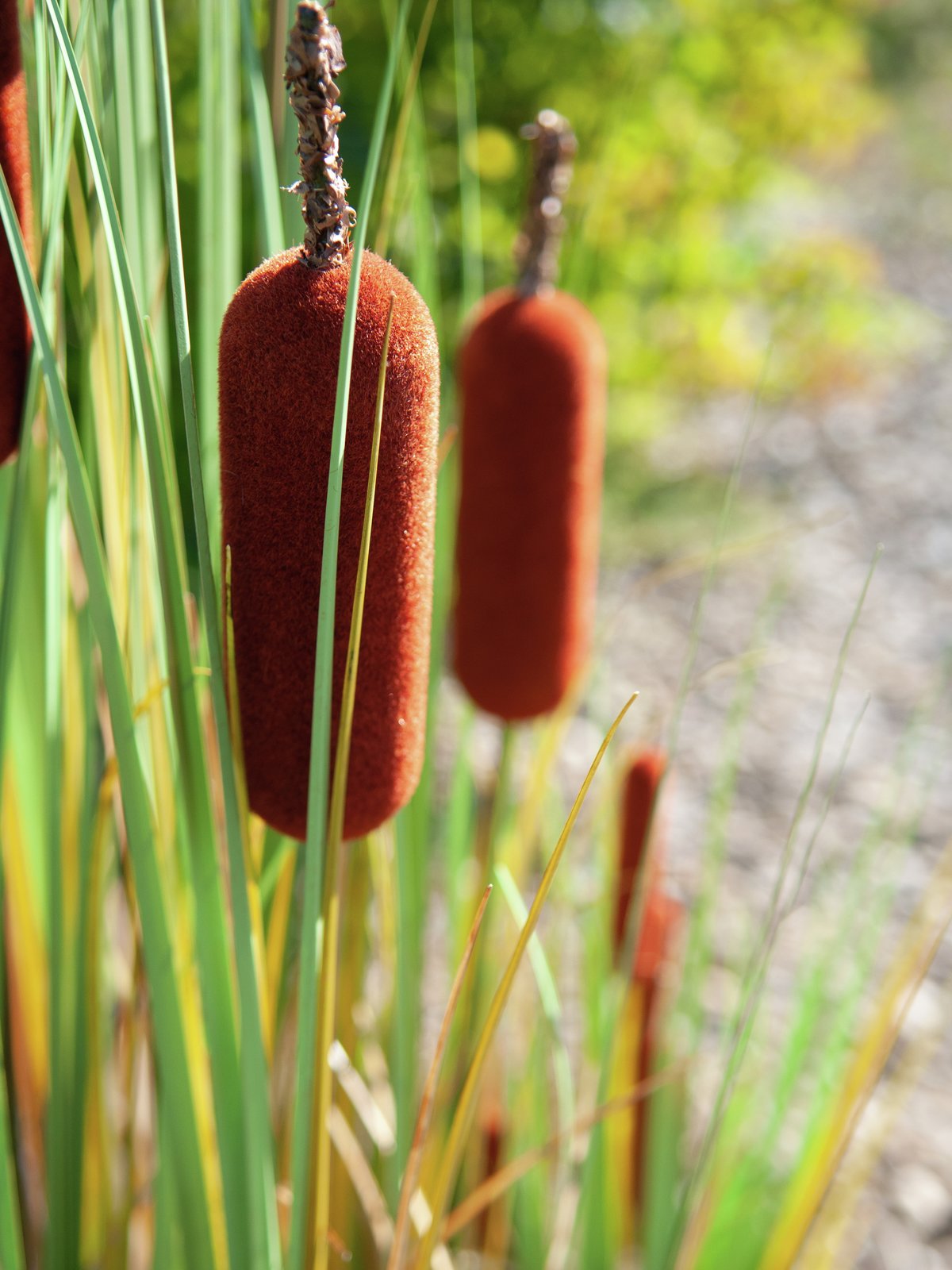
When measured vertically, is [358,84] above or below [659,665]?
above

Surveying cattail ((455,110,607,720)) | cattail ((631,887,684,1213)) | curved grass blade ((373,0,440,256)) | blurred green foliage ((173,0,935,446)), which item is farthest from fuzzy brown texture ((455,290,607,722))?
blurred green foliage ((173,0,935,446))

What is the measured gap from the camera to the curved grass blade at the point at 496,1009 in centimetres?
31

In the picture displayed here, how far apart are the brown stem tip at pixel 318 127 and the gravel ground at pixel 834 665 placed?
0.34 meters

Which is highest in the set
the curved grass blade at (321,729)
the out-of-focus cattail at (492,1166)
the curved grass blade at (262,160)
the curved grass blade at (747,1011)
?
the curved grass blade at (262,160)

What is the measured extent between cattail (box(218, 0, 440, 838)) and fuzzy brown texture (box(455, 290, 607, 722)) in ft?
0.83

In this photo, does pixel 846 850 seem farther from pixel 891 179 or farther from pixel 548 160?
pixel 891 179

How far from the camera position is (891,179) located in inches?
217

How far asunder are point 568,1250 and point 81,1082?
0.30m

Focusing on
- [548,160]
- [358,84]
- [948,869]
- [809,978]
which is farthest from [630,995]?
[358,84]

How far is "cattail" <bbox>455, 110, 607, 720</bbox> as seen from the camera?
57cm

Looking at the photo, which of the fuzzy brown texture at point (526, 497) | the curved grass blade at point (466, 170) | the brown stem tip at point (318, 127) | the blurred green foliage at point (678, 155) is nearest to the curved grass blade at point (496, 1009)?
the brown stem tip at point (318, 127)

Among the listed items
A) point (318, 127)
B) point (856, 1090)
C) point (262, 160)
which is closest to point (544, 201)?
point (262, 160)

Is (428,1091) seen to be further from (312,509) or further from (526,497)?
(526,497)

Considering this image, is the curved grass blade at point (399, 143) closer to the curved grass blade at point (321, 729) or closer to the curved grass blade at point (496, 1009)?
the curved grass blade at point (321, 729)
